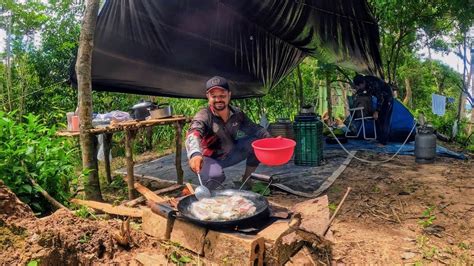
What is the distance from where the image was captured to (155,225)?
252 cm

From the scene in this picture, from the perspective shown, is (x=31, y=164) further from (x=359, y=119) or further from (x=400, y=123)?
(x=400, y=123)

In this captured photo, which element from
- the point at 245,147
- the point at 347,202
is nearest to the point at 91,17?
the point at 245,147

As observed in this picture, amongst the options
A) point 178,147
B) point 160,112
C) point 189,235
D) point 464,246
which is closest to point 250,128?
point 178,147

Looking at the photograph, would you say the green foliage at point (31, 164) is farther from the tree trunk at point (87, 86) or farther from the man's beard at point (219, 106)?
the man's beard at point (219, 106)

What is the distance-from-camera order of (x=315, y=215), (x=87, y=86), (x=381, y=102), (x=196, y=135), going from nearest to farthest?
(x=315, y=215) < (x=196, y=135) < (x=87, y=86) < (x=381, y=102)

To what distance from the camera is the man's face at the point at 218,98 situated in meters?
3.34

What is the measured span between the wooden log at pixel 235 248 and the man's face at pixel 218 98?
1.50 meters

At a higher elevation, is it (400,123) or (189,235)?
(400,123)

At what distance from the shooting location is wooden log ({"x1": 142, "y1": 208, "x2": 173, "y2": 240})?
8.05 feet

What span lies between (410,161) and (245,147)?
135 inches

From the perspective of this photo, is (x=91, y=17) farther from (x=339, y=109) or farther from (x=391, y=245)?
(x=339, y=109)

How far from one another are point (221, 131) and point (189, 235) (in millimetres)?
1437

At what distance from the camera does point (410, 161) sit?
574 centimetres

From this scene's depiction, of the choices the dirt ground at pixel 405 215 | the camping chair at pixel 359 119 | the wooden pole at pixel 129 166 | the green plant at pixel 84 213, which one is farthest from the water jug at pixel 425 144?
the green plant at pixel 84 213
